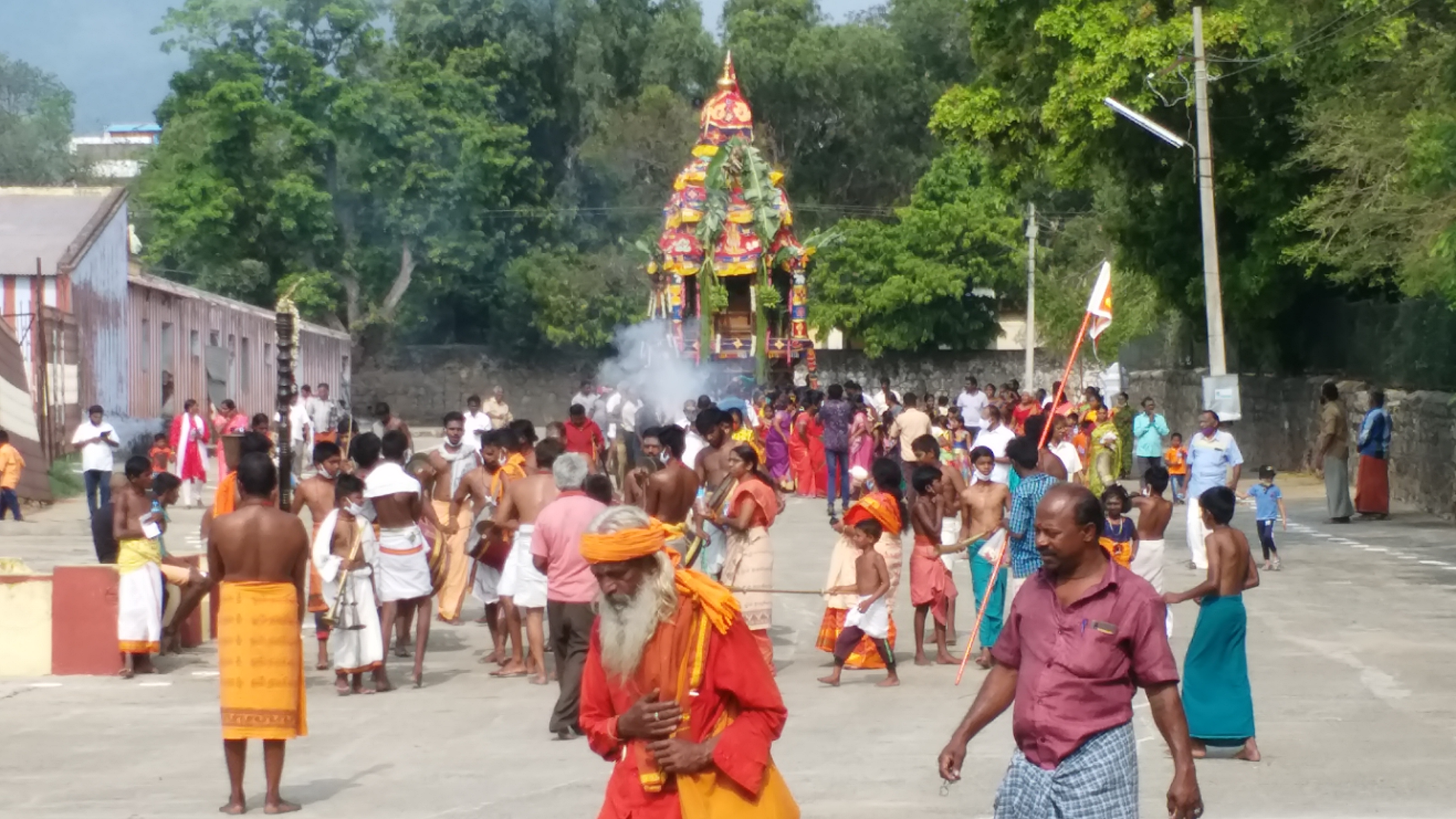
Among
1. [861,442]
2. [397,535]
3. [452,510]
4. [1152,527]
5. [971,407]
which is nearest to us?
[397,535]

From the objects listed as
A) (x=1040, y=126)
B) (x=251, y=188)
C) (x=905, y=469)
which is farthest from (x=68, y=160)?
(x=905, y=469)

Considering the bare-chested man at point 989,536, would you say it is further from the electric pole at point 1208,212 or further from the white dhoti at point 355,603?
the electric pole at point 1208,212

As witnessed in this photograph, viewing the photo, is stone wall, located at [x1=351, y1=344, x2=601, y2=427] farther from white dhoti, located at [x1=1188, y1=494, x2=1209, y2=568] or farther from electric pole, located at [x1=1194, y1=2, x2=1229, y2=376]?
white dhoti, located at [x1=1188, y1=494, x2=1209, y2=568]

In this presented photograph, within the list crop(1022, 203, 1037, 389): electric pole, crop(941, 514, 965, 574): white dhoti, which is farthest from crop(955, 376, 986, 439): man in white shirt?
crop(941, 514, 965, 574): white dhoti

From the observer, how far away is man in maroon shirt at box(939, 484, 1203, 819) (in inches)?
Result: 208

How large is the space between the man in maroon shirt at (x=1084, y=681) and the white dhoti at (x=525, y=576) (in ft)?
22.8

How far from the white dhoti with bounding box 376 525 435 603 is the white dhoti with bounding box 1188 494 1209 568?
729 centimetres

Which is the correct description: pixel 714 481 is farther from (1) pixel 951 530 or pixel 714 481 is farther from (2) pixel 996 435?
(2) pixel 996 435

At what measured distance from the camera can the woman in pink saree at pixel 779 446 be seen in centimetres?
3042

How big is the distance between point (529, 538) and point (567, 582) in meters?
1.70

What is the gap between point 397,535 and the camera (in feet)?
41.3

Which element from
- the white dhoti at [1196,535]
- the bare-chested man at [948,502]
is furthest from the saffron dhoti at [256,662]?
the white dhoti at [1196,535]

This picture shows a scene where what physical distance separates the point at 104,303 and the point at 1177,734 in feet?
96.8

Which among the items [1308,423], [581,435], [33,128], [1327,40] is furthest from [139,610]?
[33,128]
